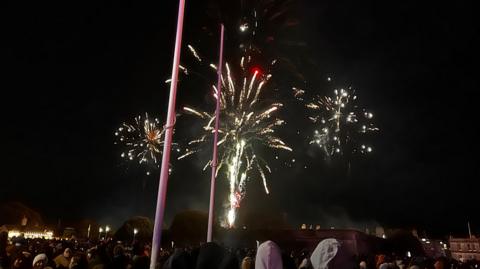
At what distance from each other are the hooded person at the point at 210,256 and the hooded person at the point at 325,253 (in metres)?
1.24

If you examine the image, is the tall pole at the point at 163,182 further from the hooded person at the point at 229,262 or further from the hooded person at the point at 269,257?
the hooded person at the point at 229,262

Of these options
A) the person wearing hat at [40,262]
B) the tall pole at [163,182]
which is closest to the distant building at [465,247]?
the tall pole at [163,182]

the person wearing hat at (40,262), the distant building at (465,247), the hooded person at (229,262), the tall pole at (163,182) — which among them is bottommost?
the distant building at (465,247)

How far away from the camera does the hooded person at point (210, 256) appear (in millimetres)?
3721

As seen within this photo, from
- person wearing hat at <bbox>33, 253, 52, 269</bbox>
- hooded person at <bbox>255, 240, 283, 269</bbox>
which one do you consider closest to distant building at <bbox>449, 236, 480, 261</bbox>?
person wearing hat at <bbox>33, 253, 52, 269</bbox>

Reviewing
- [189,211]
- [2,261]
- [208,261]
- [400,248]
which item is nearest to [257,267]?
[208,261]

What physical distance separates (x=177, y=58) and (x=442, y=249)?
12199cm

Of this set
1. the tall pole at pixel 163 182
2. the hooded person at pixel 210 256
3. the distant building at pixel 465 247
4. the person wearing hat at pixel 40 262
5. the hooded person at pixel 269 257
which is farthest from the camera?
the distant building at pixel 465 247

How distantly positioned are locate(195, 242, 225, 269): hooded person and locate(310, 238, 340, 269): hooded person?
1238mm

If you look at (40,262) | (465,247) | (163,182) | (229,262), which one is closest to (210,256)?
(229,262)

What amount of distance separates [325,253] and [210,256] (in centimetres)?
144

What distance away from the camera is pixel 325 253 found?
14.4 ft

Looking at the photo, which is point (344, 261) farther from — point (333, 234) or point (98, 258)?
point (333, 234)

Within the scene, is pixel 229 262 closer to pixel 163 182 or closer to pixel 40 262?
pixel 163 182
